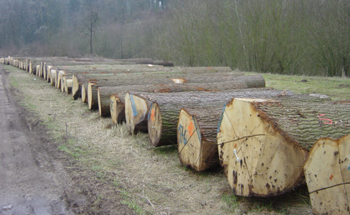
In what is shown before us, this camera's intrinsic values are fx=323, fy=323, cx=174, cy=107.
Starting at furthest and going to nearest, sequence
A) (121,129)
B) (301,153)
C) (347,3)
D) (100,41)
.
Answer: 1. (100,41)
2. (347,3)
3. (121,129)
4. (301,153)

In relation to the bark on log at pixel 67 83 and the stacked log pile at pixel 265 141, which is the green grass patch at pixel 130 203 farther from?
the bark on log at pixel 67 83

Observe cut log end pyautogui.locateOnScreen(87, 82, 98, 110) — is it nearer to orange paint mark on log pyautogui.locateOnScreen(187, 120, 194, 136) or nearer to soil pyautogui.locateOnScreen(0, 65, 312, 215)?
soil pyautogui.locateOnScreen(0, 65, 312, 215)

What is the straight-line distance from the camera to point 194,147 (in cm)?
415

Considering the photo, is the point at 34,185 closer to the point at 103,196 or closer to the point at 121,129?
the point at 103,196

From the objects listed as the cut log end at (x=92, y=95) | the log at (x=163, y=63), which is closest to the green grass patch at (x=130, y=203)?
the cut log end at (x=92, y=95)

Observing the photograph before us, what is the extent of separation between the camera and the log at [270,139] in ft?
9.86

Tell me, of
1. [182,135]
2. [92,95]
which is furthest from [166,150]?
[92,95]

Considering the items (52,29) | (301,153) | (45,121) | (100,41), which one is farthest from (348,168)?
(52,29)

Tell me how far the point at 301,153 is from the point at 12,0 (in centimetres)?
7116

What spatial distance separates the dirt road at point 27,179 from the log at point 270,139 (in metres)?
1.89

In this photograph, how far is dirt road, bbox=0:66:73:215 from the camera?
3.53 metres

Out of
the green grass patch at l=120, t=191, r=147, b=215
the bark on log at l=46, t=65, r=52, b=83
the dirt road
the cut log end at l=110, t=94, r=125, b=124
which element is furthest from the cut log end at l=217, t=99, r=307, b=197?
the bark on log at l=46, t=65, r=52, b=83

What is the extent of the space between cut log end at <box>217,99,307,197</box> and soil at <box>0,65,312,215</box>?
27cm

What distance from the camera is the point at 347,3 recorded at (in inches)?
536
